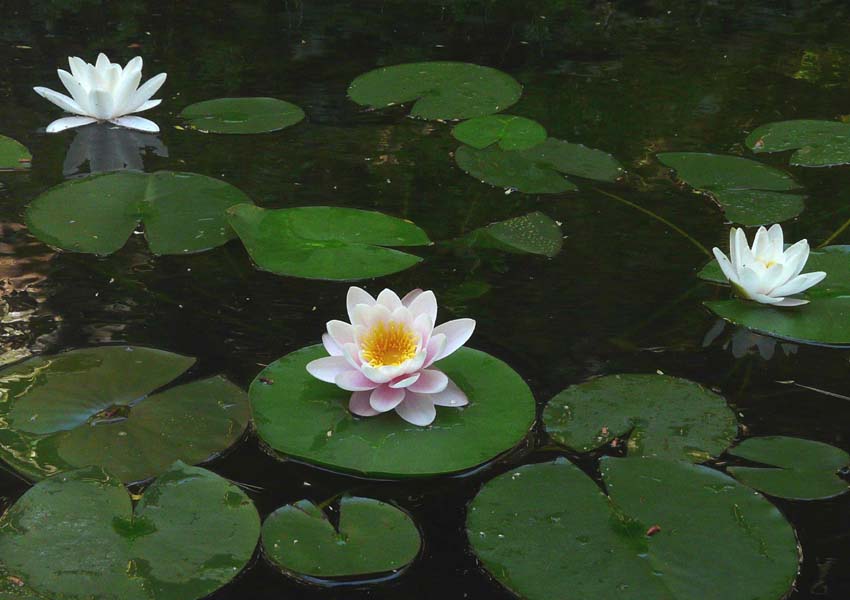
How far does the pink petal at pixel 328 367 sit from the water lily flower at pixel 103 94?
1368 millimetres

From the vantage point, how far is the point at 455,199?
8.16 feet

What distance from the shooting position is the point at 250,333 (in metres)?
Answer: 1.88

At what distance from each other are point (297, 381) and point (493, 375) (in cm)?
34

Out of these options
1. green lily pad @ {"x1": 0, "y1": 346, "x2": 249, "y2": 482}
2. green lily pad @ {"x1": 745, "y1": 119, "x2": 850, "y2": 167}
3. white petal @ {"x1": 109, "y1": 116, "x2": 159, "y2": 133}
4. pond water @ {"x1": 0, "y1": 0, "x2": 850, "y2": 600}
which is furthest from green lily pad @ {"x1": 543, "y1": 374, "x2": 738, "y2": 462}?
white petal @ {"x1": 109, "y1": 116, "x2": 159, "y2": 133}

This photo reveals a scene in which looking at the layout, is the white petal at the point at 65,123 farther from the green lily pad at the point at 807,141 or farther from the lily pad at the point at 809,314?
the green lily pad at the point at 807,141

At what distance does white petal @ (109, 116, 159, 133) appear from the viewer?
2742 mm

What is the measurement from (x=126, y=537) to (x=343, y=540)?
11.7 inches

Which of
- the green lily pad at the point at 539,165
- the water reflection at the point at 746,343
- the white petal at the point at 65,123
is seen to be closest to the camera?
the water reflection at the point at 746,343

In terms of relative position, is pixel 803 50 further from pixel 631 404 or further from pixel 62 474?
pixel 62 474

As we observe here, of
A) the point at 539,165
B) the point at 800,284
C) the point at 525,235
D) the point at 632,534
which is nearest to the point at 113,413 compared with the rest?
the point at 632,534

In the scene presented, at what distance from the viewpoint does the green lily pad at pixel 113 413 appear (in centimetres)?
150

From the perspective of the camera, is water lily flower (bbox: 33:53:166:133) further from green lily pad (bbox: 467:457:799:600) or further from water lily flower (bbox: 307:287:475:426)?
green lily pad (bbox: 467:457:799:600)

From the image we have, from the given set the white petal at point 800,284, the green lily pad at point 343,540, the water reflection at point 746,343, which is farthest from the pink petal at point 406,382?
the white petal at point 800,284

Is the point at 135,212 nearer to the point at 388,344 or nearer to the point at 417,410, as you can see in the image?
the point at 388,344
